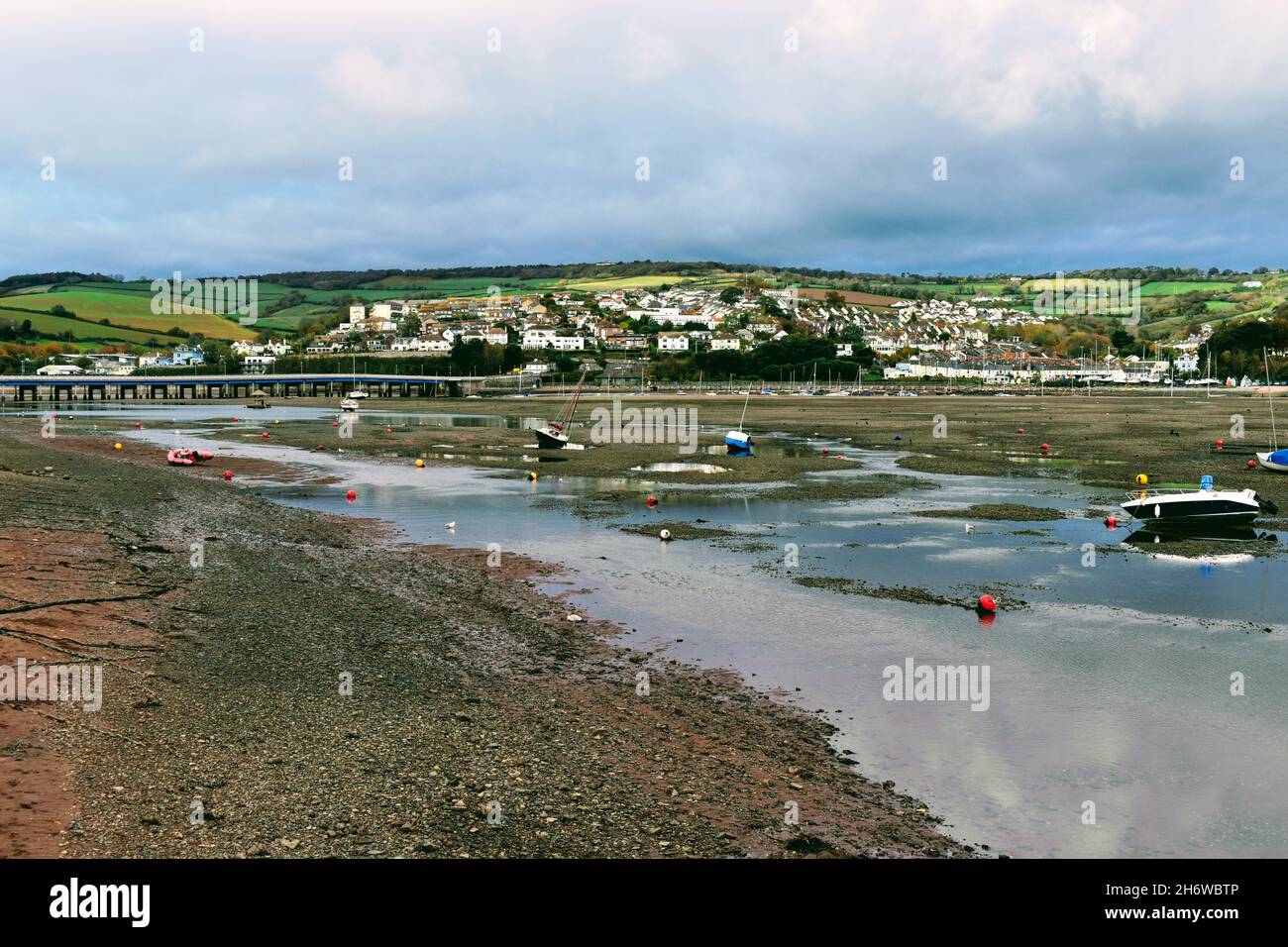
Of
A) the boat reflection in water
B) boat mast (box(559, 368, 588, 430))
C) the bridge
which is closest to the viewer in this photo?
the boat reflection in water

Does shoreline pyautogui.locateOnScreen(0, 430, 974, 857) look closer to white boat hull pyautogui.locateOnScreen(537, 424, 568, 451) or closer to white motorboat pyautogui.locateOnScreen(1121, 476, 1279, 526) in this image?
white motorboat pyautogui.locateOnScreen(1121, 476, 1279, 526)

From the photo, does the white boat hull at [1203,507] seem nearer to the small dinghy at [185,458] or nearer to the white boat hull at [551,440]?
the white boat hull at [551,440]

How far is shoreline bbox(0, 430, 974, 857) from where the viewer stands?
8461 mm

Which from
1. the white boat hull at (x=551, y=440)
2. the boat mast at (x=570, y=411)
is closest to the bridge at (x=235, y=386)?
the boat mast at (x=570, y=411)

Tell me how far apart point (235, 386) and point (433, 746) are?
168 metres

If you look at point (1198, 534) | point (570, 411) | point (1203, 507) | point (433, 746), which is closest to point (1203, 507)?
point (1203, 507)

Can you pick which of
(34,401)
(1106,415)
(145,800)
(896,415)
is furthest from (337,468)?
(34,401)

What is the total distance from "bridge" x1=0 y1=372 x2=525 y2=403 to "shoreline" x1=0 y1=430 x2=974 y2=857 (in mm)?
139045

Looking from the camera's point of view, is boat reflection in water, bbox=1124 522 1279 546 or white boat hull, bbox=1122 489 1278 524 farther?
white boat hull, bbox=1122 489 1278 524

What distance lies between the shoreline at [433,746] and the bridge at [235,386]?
456ft

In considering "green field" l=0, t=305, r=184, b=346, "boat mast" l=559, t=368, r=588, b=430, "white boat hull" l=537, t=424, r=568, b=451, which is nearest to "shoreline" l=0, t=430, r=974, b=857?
"white boat hull" l=537, t=424, r=568, b=451

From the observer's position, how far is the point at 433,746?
1069 cm

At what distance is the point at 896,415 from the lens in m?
86.3

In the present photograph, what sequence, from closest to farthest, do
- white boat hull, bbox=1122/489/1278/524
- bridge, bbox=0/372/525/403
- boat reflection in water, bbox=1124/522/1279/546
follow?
boat reflection in water, bbox=1124/522/1279/546 → white boat hull, bbox=1122/489/1278/524 → bridge, bbox=0/372/525/403
